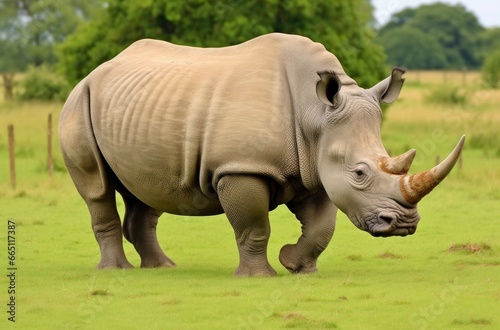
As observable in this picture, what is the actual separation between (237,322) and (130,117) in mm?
3483

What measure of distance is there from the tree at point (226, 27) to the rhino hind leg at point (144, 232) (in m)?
16.2

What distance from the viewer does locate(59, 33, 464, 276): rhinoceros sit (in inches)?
418

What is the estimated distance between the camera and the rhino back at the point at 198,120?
36.2 feet

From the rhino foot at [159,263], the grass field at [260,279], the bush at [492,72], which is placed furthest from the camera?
the bush at [492,72]

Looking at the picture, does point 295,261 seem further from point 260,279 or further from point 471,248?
point 471,248

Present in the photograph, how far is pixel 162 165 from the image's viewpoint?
1159 cm

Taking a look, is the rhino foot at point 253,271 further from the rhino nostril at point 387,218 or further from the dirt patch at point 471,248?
the dirt patch at point 471,248

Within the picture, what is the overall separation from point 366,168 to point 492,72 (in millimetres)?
35626

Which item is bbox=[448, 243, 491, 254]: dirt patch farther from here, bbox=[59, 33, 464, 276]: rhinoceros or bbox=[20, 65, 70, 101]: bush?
bbox=[20, 65, 70, 101]: bush

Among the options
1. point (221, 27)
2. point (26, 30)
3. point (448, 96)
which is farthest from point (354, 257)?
point (26, 30)

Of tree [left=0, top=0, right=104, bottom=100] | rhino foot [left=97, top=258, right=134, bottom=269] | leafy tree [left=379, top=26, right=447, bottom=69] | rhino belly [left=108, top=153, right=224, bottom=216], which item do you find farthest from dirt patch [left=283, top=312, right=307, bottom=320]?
leafy tree [left=379, top=26, right=447, bottom=69]

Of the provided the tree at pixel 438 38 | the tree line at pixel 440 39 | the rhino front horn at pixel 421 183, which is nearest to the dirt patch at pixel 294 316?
the rhino front horn at pixel 421 183

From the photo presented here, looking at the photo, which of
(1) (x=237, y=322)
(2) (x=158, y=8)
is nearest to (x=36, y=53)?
(2) (x=158, y=8)

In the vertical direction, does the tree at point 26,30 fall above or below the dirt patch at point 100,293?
below
